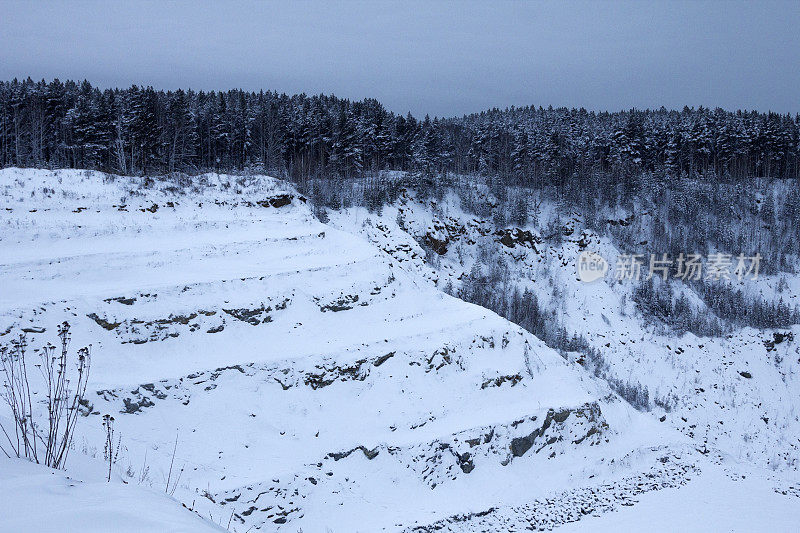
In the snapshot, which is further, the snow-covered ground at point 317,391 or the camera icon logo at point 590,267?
the camera icon logo at point 590,267

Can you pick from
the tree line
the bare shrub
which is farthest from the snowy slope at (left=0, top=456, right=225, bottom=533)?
the tree line

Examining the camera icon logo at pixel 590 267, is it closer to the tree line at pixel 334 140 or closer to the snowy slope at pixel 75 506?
the tree line at pixel 334 140

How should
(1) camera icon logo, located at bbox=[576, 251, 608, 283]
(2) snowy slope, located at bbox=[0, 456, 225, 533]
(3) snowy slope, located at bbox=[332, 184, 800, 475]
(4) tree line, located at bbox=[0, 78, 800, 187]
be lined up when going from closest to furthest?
(2) snowy slope, located at bbox=[0, 456, 225, 533]
(3) snowy slope, located at bbox=[332, 184, 800, 475]
(1) camera icon logo, located at bbox=[576, 251, 608, 283]
(4) tree line, located at bbox=[0, 78, 800, 187]

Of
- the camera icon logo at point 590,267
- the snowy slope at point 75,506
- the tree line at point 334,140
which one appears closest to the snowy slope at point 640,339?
the camera icon logo at point 590,267

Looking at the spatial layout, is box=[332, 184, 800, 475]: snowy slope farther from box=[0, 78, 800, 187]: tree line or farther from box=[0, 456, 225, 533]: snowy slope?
box=[0, 456, 225, 533]: snowy slope

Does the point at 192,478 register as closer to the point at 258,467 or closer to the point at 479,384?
the point at 258,467

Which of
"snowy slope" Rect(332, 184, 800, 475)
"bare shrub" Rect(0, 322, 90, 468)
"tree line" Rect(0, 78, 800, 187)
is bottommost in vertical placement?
"snowy slope" Rect(332, 184, 800, 475)

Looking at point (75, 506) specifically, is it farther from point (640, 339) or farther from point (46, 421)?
point (640, 339)
